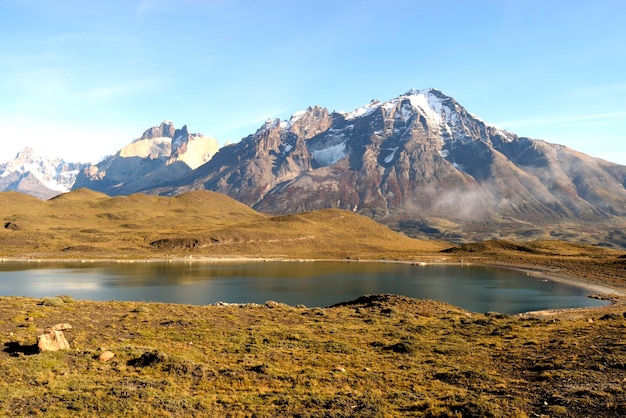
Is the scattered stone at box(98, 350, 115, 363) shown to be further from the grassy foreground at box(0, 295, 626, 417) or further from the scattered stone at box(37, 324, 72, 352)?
the scattered stone at box(37, 324, 72, 352)

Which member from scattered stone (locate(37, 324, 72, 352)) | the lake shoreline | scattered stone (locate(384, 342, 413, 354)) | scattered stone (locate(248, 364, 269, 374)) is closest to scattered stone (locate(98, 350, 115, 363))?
scattered stone (locate(37, 324, 72, 352))

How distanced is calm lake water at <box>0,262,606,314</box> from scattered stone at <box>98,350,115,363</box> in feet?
146

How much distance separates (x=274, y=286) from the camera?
9681cm

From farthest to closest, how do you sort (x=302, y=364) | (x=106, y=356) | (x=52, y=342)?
(x=302, y=364) → (x=52, y=342) → (x=106, y=356)

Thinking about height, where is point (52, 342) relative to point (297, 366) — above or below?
above

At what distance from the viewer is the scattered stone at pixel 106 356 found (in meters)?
26.7

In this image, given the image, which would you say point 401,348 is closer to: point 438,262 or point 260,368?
point 260,368

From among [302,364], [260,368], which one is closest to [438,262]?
[302,364]

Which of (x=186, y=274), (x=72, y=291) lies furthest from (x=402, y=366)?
(x=186, y=274)

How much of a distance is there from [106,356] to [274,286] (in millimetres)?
70359

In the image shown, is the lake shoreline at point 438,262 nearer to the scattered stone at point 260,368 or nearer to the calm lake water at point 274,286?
the calm lake water at point 274,286

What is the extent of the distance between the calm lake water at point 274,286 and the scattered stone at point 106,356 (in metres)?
44.6

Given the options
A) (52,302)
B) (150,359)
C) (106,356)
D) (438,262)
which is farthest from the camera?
(438,262)

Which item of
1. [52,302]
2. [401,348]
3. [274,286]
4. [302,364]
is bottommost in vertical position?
[274,286]
